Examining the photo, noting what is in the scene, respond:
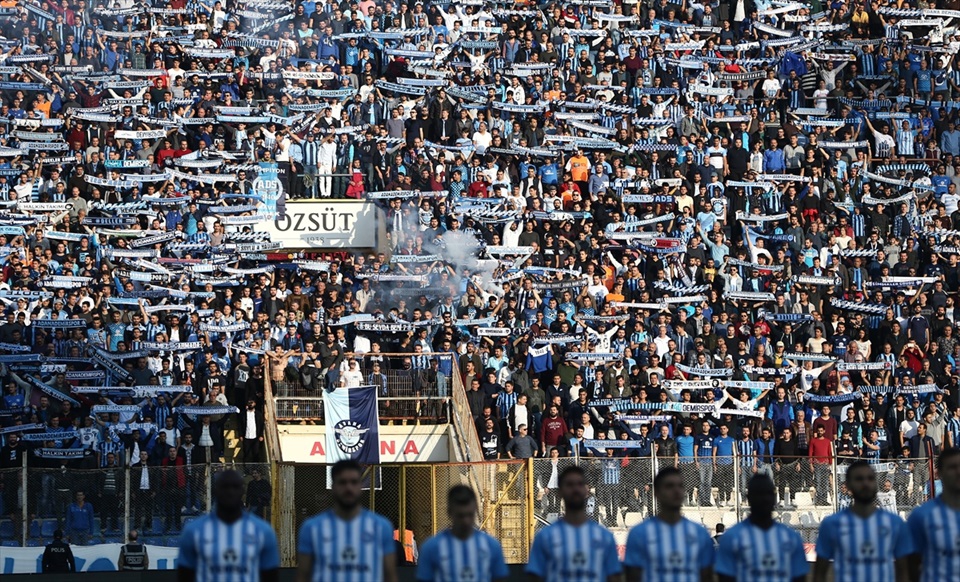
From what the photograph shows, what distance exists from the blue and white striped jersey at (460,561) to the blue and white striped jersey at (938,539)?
8.27 ft

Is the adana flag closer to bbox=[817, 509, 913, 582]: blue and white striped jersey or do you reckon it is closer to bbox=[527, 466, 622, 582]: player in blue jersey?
bbox=[527, 466, 622, 582]: player in blue jersey

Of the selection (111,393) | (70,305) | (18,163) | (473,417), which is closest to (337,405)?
(473,417)

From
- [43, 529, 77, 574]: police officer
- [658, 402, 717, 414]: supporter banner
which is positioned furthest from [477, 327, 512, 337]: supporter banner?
[43, 529, 77, 574]: police officer

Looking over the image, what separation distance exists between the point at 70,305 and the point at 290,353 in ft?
12.4

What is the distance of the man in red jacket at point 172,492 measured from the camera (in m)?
20.1

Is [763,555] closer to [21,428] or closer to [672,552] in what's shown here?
[672,552]

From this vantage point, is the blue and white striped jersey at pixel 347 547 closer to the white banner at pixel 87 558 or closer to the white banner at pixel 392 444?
the white banner at pixel 87 558

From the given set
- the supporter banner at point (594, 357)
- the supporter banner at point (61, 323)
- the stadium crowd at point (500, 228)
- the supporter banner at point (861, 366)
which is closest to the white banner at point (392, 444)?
the stadium crowd at point (500, 228)

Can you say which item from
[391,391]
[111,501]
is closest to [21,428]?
[111,501]

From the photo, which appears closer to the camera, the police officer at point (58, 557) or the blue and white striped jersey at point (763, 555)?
the blue and white striped jersey at point (763, 555)

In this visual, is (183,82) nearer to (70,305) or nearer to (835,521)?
(70,305)

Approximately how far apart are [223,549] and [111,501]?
10.7m

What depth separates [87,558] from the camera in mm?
19812

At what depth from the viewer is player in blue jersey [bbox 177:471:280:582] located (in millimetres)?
A: 9844
